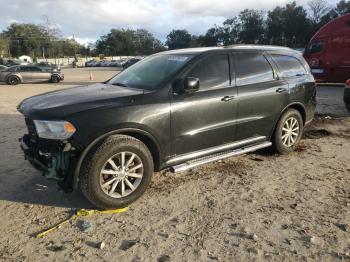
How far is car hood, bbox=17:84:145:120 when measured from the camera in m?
3.96

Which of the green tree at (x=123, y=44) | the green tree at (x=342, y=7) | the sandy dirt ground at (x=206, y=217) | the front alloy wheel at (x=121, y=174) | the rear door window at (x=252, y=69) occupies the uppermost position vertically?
the green tree at (x=342, y=7)

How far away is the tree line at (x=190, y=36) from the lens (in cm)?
7331

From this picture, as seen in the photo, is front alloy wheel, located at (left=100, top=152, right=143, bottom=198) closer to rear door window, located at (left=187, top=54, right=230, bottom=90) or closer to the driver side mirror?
the driver side mirror

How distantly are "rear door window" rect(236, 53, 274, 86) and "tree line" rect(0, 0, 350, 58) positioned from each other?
65.1 metres

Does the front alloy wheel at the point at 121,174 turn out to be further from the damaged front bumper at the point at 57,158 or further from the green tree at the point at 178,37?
the green tree at the point at 178,37

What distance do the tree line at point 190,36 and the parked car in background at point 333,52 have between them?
53.9 meters

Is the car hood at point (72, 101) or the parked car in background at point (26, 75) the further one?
the parked car in background at point (26, 75)

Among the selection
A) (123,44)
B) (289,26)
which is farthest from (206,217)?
(123,44)

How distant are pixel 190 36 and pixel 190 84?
3938 inches

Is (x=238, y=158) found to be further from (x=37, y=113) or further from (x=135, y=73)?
(x=37, y=113)

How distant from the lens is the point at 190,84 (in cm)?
443

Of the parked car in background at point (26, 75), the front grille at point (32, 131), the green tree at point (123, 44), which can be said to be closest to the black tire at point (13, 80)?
the parked car in background at point (26, 75)

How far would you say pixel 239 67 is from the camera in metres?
5.24

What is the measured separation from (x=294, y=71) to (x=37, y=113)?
4031mm
